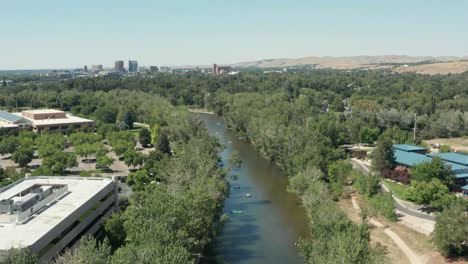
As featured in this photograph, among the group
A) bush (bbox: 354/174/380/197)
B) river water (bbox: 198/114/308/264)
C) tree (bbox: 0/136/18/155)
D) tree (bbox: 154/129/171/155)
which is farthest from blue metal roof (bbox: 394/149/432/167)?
tree (bbox: 0/136/18/155)

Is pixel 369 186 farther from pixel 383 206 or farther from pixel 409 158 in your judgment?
pixel 409 158

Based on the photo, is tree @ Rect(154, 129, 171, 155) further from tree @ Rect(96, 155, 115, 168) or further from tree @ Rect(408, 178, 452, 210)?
tree @ Rect(408, 178, 452, 210)

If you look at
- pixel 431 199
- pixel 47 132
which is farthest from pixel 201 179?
pixel 47 132

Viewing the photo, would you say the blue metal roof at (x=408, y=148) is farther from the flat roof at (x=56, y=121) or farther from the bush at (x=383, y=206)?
the flat roof at (x=56, y=121)

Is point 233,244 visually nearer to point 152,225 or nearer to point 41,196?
point 152,225

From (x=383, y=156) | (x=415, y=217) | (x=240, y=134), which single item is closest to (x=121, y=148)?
(x=240, y=134)
